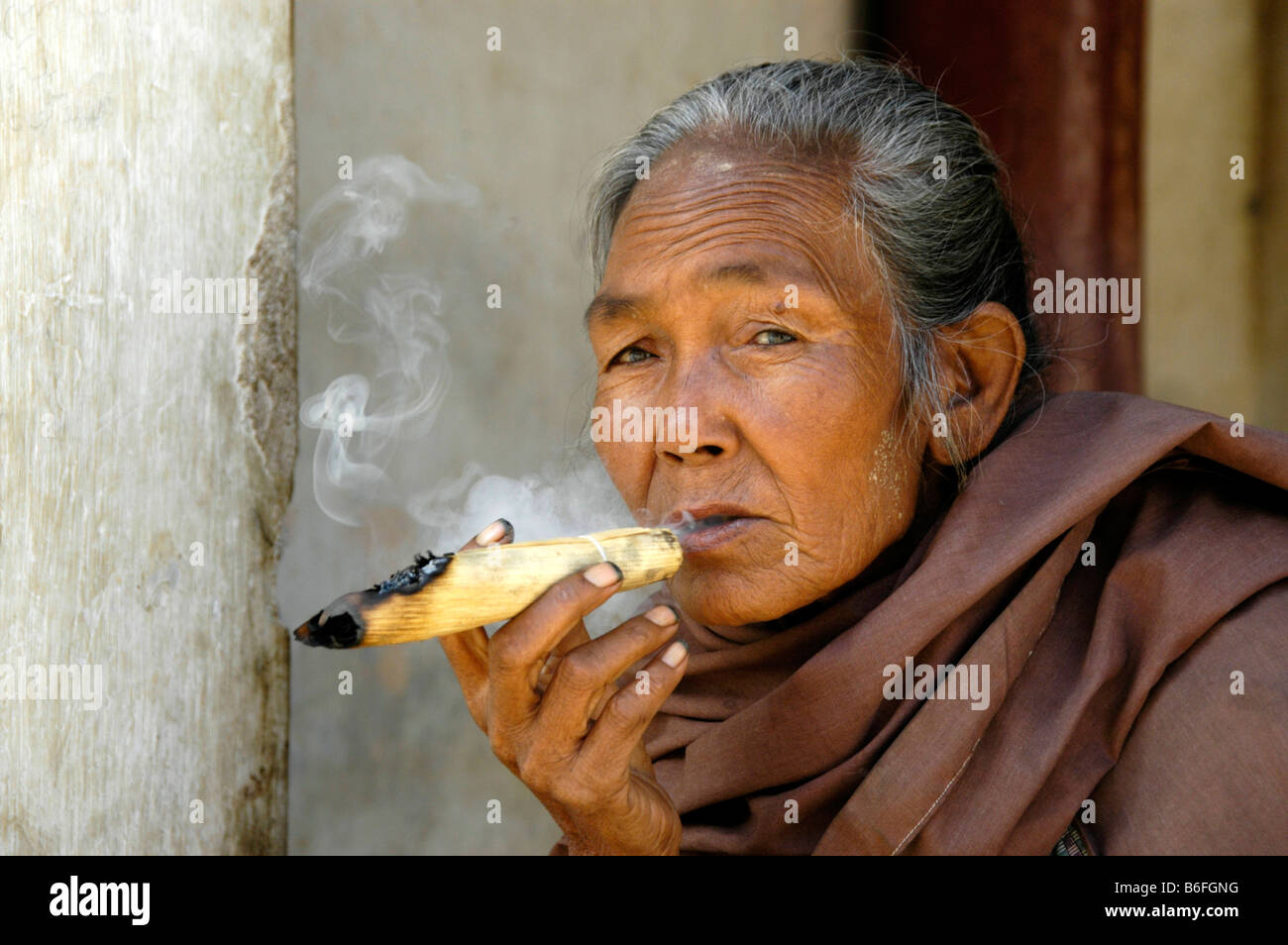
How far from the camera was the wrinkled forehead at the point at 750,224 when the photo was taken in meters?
2.48

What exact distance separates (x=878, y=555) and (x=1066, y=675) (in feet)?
1.59

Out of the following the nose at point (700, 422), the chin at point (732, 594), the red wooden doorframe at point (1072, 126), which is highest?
the red wooden doorframe at point (1072, 126)

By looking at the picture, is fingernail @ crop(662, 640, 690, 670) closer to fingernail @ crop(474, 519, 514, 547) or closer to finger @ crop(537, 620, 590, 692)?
finger @ crop(537, 620, 590, 692)

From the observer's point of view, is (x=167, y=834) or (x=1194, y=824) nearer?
(x=1194, y=824)

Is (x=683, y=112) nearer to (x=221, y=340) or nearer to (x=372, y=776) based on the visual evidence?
(x=221, y=340)

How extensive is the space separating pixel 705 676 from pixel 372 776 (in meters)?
1.26

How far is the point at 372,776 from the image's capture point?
140 inches

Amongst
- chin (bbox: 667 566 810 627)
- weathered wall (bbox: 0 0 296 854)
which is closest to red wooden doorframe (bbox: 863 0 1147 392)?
chin (bbox: 667 566 810 627)

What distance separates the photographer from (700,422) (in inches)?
93.4

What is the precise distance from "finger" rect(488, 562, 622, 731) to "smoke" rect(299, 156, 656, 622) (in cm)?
102

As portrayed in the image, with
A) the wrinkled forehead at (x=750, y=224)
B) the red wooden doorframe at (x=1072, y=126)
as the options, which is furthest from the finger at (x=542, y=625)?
the red wooden doorframe at (x=1072, y=126)

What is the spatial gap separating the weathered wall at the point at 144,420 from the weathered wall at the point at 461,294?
291mm

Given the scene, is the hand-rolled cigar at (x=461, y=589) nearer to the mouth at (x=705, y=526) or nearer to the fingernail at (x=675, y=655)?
the fingernail at (x=675, y=655)
